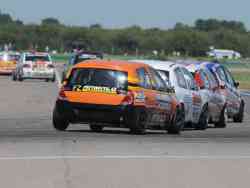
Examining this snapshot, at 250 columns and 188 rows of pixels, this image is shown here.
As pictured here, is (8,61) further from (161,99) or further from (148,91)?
(148,91)

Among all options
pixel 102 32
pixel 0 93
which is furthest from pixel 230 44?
pixel 0 93

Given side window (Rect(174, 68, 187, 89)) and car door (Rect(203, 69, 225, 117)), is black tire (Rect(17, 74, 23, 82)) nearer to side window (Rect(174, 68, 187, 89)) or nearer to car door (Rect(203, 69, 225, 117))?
car door (Rect(203, 69, 225, 117))

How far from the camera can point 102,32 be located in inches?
6166

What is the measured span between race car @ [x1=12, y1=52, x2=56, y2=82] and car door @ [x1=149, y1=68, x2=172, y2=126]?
31.6 m

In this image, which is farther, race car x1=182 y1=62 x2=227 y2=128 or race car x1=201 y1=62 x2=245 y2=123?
race car x1=201 y1=62 x2=245 y2=123

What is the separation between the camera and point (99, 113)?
19484 mm

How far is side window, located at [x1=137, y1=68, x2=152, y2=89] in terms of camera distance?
19861 millimetres

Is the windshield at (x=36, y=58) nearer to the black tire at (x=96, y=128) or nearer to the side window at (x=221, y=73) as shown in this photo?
the side window at (x=221, y=73)

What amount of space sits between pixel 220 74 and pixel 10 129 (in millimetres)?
7613

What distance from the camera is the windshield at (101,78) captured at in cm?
1952

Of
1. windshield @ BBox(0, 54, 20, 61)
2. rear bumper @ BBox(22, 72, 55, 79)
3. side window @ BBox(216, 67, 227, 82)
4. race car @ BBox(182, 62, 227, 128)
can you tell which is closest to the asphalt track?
race car @ BBox(182, 62, 227, 128)

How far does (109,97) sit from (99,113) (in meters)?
0.35

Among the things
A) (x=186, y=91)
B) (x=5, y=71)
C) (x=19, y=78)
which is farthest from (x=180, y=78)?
(x=5, y=71)

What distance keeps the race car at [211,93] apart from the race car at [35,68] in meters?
27.1
